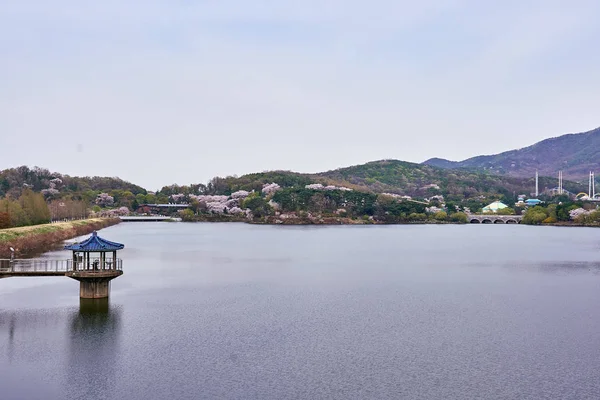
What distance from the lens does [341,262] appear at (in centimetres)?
4566

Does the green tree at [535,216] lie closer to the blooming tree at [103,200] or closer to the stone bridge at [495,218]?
the stone bridge at [495,218]

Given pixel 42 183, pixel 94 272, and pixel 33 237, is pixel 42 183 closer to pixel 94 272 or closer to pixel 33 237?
pixel 33 237

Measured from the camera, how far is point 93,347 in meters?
19.3

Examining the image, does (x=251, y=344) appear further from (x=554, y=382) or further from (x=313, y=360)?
(x=554, y=382)

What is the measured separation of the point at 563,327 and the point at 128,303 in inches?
744

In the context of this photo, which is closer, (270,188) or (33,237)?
(33,237)

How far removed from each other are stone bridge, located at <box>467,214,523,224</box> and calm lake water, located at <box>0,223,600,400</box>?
94796 millimetres

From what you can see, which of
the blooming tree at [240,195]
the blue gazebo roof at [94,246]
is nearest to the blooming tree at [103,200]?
the blooming tree at [240,195]

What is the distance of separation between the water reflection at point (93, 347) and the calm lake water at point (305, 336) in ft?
0.17

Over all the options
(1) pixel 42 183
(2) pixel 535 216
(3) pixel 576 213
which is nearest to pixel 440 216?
(2) pixel 535 216

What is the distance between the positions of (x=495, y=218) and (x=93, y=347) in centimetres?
12315

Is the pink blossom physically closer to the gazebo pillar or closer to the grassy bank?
the grassy bank

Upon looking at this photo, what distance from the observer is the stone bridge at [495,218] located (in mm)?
130625

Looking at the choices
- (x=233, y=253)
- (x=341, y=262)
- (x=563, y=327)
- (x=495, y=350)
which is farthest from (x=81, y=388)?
(x=233, y=253)
